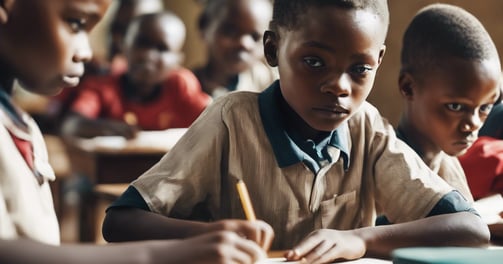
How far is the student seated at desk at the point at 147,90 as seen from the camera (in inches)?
139

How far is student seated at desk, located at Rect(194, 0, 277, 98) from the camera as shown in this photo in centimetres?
362

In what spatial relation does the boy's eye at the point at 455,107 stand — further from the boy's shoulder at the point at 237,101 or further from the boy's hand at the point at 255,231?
the boy's hand at the point at 255,231

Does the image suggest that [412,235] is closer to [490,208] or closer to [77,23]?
[490,208]

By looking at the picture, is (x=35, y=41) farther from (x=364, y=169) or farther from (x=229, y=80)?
(x=229, y=80)

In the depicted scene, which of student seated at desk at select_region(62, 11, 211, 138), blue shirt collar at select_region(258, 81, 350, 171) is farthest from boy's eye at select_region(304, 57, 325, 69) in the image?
student seated at desk at select_region(62, 11, 211, 138)

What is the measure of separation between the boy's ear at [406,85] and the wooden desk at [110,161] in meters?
1.07

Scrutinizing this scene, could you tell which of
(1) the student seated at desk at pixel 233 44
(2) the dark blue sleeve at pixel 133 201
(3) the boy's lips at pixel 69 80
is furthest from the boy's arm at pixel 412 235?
(1) the student seated at desk at pixel 233 44

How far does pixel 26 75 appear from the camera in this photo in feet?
2.94

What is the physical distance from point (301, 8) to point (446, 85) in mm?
474

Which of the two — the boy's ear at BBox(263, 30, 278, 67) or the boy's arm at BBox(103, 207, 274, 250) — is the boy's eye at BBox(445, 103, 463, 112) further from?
the boy's arm at BBox(103, 207, 274, 250)

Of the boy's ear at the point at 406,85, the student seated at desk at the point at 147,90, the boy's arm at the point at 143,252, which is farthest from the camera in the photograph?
the student seated at desk at the point at 147,90

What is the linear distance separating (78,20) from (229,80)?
2.78 metres

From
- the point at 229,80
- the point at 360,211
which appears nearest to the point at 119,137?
the point at 229,80

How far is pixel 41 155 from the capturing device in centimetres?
94
